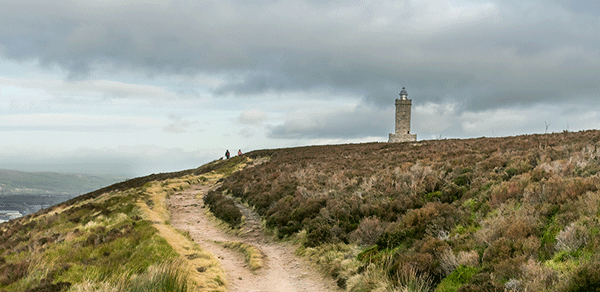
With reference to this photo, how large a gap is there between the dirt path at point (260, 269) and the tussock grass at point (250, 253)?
0.16m

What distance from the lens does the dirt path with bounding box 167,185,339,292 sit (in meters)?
10.4

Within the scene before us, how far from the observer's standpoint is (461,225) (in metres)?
9.77

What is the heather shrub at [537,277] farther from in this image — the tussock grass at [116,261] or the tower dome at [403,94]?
the tower dome at [403,94]

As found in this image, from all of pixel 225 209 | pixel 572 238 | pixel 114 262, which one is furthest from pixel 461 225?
pixel 225 209

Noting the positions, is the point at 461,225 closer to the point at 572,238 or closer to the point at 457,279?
the point at 457,279

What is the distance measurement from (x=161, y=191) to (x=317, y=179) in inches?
585

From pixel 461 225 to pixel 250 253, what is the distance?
25.1 ft

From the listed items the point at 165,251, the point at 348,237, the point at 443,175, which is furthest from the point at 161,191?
the point at 443,175

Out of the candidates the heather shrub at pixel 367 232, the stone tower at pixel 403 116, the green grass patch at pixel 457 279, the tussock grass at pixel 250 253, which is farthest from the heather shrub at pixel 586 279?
the stone tower at pixel 403 116

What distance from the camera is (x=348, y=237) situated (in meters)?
12.5

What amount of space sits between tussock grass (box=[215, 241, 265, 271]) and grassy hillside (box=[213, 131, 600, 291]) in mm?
1732

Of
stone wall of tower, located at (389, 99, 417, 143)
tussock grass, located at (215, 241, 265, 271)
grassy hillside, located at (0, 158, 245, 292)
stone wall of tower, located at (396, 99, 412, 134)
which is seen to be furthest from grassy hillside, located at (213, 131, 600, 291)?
stone wall of tower, located at (396, 99, 412, 134)

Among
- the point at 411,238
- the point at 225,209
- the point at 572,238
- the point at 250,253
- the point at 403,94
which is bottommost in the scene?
the point at 250,253

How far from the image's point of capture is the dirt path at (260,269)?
10430 mm
